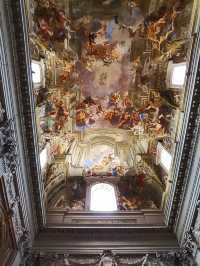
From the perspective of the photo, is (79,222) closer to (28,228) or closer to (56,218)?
(56,218)

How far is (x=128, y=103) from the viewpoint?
15711mm

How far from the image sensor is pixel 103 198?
579 inches

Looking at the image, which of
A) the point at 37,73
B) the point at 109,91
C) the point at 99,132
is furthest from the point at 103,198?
the point at 37,73

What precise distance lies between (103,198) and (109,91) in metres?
6.06

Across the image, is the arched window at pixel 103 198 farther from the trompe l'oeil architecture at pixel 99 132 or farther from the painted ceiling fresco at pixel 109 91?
the painted ceiling fresco at pixel 109 91

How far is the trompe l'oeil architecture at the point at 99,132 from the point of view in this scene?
9.48 meters

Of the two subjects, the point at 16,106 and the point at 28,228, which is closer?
the point at 16,106

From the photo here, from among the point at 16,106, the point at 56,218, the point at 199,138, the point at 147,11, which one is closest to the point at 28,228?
the point at 56,218

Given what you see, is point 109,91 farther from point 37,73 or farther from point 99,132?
point 37,73

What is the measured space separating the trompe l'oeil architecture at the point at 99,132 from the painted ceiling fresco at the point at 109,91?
0.06 m

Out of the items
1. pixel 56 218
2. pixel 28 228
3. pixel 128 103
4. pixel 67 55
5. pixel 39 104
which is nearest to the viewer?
pixel 28 228

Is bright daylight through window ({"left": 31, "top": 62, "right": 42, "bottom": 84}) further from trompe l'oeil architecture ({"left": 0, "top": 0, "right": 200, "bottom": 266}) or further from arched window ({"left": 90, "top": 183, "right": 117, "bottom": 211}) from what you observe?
arched window ({"left": 90, "top": 183, "right": 117, "bottom": 211})

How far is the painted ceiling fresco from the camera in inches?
466

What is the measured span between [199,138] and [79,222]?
6420 millimetres
